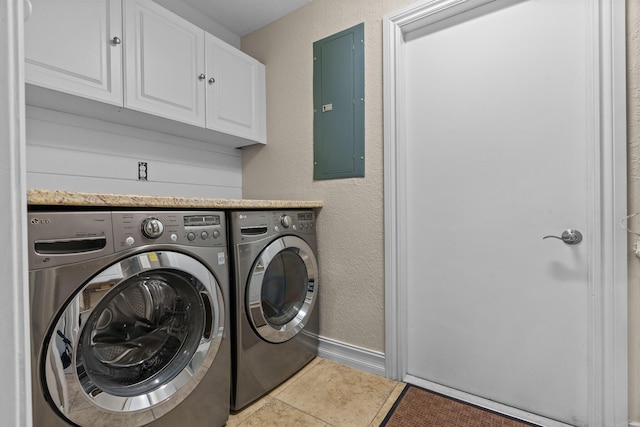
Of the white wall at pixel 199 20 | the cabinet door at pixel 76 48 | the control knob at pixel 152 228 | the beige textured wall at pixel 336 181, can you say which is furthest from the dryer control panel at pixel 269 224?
the white wall at pixel 199 20

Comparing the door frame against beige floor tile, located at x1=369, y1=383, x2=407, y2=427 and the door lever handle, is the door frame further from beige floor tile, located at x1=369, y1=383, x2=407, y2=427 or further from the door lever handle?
beige floor tile, located at x1=369, y1=383, x2=407, y2=427

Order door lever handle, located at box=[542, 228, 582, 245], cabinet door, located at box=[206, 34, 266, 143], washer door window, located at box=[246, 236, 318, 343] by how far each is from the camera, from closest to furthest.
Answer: door lever handle, located at box=[542, 228, 582, 245]
washer door window, located at box=[246, 236, 318, 343]
cabinet door, located at box=[206, 34, 266, 143]

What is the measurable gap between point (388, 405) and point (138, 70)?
6.85 feet

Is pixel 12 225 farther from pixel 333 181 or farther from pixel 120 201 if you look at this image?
pixel 333 181

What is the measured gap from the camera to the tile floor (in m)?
1.30

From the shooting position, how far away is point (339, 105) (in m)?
1.80

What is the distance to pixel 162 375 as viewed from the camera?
3.60ft

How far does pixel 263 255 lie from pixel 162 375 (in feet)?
1.99

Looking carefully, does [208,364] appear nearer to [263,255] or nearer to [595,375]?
[263,255]

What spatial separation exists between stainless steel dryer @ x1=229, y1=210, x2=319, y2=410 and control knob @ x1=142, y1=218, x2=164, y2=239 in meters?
0.33

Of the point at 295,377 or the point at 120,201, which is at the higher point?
the point at 120,201

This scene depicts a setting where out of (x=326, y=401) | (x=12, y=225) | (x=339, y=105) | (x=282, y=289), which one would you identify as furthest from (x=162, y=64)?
(x=326, y=401)

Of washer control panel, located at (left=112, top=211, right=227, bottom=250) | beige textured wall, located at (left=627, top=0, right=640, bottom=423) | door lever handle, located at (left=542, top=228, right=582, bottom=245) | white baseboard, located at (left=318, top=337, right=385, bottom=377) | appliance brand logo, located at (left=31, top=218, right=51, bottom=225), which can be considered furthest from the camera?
white baseboard, located at (left=318, top=337, right=385, bottom=377)

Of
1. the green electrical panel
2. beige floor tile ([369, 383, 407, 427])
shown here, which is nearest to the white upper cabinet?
the green electrical panel
